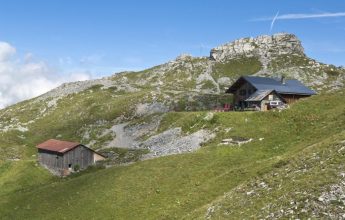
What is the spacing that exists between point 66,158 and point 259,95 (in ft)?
143

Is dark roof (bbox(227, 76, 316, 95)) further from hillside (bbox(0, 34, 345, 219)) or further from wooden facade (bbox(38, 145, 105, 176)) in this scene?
wooden facade (bbox(38, 145, 105, 176))

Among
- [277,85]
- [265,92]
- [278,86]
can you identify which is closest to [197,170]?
[265,92]

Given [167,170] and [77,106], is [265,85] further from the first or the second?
[77,106]

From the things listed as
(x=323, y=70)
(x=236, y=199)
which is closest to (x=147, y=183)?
(x=236, y=199)

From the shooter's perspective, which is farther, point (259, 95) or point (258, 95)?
point (258, 95)

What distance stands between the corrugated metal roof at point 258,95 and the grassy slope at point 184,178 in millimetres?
18435

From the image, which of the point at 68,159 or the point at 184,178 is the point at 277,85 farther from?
the point at 184,178

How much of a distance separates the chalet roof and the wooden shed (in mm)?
35818

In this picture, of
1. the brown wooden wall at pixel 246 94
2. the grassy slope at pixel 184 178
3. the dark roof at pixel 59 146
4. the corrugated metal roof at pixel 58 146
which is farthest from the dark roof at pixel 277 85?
the corrugated metal roof at pixel 58 146

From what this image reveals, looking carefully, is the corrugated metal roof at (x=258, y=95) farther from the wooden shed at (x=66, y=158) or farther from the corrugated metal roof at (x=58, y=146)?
the corrugated metal roof at (x=58, y=146)

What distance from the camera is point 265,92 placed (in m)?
91.3

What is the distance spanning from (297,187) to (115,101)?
380 feet

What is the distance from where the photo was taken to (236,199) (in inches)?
1247

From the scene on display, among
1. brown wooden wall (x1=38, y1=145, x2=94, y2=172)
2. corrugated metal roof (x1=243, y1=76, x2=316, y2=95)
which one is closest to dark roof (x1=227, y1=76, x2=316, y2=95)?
corrugated metal roof (x1=243, y1=76, x2=316, y2=95)
